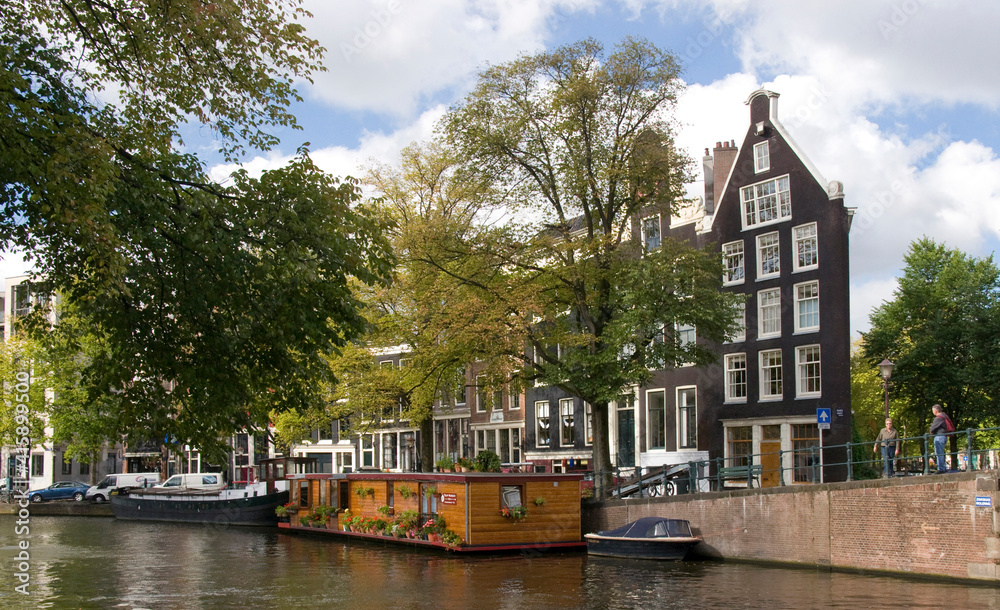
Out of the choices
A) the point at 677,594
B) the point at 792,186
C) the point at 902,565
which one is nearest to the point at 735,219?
the point at 792,186

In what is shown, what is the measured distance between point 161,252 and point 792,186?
92.0ft

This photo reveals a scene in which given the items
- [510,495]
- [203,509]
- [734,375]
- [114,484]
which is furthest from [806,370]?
[114,484]

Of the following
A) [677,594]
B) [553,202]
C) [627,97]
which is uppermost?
[627,97]

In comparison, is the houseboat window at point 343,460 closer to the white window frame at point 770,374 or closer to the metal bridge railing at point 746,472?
the metal bridge railing at point 746,472

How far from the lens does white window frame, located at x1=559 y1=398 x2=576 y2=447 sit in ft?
153

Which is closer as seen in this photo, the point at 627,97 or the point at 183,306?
the point at 183,306

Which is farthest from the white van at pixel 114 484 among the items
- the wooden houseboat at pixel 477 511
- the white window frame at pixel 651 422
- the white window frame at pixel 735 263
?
the white window frame at pixel 735 263

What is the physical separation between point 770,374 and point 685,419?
4417mm

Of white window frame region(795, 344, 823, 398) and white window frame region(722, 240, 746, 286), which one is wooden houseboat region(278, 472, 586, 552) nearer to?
white window frame region(795, 344, 823, 398)

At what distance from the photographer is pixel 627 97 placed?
107 feet

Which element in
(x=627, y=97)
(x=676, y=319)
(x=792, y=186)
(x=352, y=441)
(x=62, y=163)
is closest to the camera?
(x=62, y=163)

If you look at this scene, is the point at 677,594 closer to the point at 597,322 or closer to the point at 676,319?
the point at 676,319

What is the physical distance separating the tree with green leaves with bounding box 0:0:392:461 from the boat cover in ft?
46.8

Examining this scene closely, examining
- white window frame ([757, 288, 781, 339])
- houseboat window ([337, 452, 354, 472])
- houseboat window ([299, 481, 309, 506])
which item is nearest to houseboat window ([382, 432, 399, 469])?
houseboat window ([337, 452, 354, 472])
